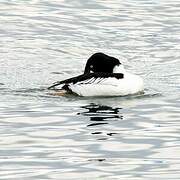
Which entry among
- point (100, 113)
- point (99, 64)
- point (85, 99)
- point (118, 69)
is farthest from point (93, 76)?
point (100, 113)

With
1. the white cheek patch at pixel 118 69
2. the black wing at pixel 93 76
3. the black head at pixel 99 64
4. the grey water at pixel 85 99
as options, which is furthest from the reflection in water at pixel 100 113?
the black head at pixel 99 64

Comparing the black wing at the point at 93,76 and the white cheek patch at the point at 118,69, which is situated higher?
the white cheek patch at the point at 118,69

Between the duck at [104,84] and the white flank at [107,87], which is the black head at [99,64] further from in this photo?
the white flank at [107,87]

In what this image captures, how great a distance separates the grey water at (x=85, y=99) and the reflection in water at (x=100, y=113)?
0.02 m

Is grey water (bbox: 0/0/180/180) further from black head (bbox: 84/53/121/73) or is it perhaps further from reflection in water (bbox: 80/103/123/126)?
black head (bbox: 84/53/121/73)

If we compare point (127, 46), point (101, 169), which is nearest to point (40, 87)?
point (127, 46)

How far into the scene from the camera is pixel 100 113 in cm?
1770

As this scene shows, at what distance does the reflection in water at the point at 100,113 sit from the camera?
1698 centimetres

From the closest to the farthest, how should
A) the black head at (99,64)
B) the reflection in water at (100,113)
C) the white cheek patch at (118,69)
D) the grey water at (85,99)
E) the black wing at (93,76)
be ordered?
1. the grey water at (85,99)
2. the reflection in water at (100,113)
3. the black wing at (93,76)
4. the white cheek patch at (118,69)
5. the black head at (99,64)

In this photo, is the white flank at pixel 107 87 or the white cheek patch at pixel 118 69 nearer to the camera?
the white flank at pixel 107 87

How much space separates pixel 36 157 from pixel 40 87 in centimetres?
690

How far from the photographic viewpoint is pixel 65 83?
20000 millimetres

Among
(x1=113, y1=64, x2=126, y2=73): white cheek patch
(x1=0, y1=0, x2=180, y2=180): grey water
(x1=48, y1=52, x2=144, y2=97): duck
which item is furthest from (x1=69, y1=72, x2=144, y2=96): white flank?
(x1=113, y1=64, x2=126, y2=73): white cheek patch

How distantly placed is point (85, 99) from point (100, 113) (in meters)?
1.71
